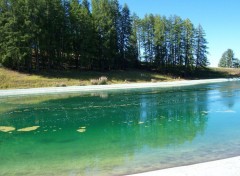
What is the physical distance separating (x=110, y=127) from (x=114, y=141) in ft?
10.3

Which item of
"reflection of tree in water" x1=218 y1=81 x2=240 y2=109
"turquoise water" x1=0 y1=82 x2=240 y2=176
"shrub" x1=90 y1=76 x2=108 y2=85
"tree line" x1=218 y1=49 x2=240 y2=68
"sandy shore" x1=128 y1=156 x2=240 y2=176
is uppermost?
"tree line" x1=218 y1=49 x2=240 y2=68

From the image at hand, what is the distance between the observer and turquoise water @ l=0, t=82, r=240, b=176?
9539 mm

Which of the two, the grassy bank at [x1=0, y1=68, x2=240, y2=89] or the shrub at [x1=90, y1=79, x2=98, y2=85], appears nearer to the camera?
the grassy bank at [x1=0, y1=68, x2=240, y2=89]

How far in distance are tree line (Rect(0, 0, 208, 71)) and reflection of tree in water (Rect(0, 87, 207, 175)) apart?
89.1 ft

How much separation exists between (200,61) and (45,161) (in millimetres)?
71253

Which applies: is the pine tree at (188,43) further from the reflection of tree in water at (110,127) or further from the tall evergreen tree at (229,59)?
the tall evergreen tree at (229,59)

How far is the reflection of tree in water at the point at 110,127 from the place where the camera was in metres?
11.6

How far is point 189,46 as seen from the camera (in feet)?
246

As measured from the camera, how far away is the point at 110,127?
15.9m

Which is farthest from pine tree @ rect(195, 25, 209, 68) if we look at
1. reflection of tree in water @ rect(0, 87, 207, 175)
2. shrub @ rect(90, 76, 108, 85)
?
reflection of tree in water @ rect(0, 87, 207, 175)

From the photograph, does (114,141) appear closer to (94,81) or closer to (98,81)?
(94,81)

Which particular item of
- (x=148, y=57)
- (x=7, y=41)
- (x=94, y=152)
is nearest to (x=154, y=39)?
(x=148, y=57)

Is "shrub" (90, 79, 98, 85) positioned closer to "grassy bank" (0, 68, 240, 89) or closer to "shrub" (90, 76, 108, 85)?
"shrub" (90, 76, 108, 85)

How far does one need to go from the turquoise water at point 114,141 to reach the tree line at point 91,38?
30328 mm
